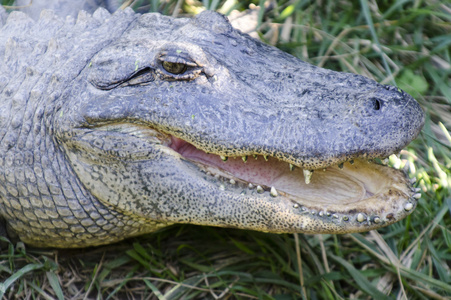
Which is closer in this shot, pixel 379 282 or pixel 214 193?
pixel 214 193

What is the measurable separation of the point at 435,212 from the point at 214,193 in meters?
1.46

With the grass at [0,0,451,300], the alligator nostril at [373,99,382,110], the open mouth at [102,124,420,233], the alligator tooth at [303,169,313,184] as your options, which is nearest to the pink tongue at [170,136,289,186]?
the open mouth at [102,124,420,233]

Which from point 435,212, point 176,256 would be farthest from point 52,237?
point 435,212

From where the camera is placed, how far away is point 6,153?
2383 millimetres

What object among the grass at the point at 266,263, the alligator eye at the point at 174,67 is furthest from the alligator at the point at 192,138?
the grass at the point at 266,263

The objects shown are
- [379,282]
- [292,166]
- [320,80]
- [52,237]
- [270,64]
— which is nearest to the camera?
[292,166]

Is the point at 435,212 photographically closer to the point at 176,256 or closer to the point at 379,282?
the point at 379,282

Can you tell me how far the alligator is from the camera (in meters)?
1.99

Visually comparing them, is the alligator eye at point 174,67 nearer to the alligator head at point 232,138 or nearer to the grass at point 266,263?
the alligator head at point 232,138

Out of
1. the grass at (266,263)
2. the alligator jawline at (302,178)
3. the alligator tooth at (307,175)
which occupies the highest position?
the alligator tooth at (307,175)

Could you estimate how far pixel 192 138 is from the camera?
2100mm

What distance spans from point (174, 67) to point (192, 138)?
0.31 m

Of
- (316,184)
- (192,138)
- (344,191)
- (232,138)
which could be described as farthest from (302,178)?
(192,138)

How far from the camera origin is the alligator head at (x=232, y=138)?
1967mm
